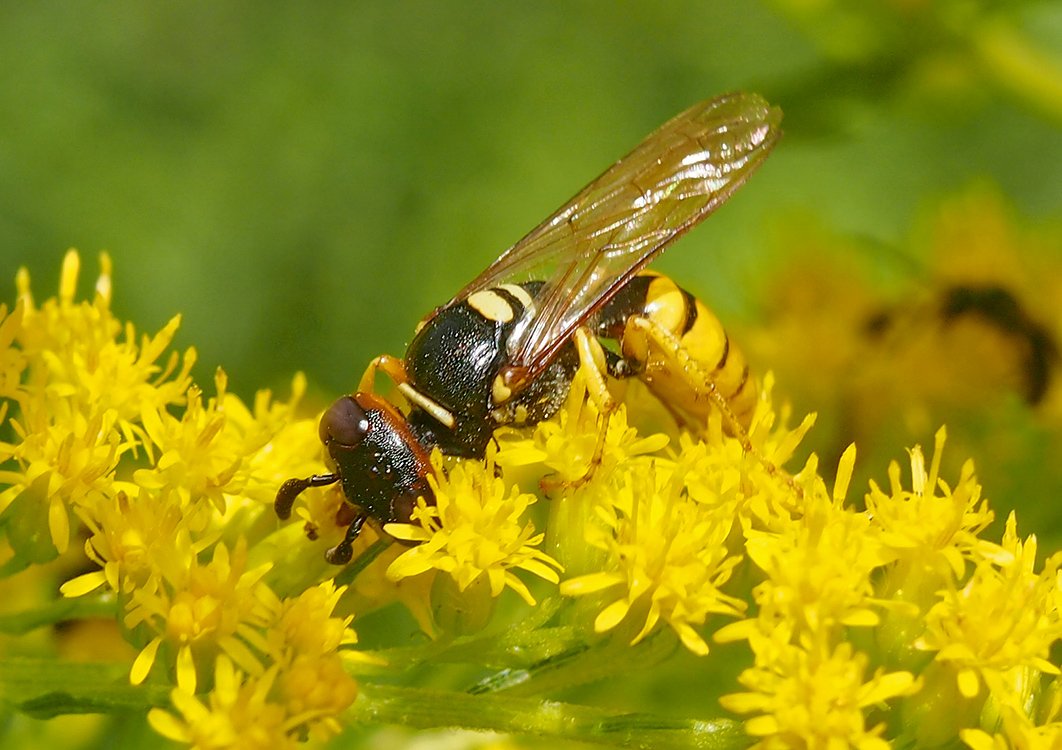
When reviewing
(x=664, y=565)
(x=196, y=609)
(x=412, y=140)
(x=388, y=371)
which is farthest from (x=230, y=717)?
(x=412, y=140)

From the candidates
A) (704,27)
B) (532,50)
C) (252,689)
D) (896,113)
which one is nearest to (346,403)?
(252,689)

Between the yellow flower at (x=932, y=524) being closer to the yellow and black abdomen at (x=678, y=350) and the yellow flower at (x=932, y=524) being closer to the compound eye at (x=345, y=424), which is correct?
the yellow and black abdomen at (x=678, y=350)

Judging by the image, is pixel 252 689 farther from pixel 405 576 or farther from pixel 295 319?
pixel 295 319

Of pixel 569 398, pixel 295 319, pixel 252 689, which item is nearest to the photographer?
pixel 252 689

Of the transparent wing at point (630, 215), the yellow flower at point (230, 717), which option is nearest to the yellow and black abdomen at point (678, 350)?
the transparent wing at point (630, 215)

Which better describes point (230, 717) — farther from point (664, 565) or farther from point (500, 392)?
point (500, 392)

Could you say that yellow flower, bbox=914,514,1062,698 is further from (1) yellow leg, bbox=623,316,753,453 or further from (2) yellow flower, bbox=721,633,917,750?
(1) yellow leg, bbox=623,316,753,453
